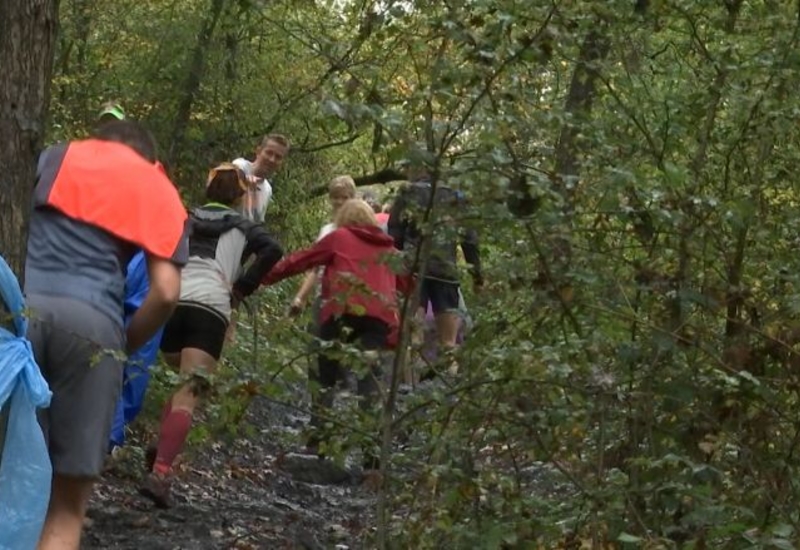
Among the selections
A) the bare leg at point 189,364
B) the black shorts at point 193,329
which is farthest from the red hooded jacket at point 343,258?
the bare leg at point 189,364

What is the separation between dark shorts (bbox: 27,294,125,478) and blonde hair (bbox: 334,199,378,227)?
470 cm

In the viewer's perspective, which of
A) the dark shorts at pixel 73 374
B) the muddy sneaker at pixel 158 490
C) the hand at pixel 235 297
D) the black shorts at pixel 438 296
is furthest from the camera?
the black shorts at pixel 438 296

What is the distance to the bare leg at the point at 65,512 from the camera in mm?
5477

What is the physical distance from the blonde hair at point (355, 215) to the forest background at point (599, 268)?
110 inches

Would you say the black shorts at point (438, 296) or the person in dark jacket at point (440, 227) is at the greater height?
the person in dark jacket at point (440, 227)

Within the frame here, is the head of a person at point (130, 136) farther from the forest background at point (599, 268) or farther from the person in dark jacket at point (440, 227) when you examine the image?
the person in dark jacket at point (440, 227)

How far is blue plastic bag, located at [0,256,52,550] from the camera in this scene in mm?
5195

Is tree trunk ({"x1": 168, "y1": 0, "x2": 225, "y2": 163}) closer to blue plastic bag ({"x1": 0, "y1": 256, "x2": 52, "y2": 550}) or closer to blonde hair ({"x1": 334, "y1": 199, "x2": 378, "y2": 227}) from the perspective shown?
blonde hair ({"x1": 334, "y1": 199, "x2": 378, "y2": 227})

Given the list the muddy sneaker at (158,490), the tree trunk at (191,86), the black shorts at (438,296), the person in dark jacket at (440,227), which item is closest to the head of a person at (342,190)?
the black shorts at (438,296)

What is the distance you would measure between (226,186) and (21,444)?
398 cm

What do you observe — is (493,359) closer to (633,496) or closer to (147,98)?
(633,496)

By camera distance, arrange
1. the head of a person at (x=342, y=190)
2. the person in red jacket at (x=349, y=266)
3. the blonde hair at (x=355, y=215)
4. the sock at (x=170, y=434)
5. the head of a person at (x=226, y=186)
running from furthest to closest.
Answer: the head of a person at (x=342, y=190)
the blonde hair at (x=355, y=215)
the head of a person at (x=226, y=186)
the person in red jacket at (x=349, y=266)
the sock at (x=170, y=434)

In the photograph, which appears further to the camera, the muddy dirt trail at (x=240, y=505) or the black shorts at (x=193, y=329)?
the black shorts at (x=193, y=329)

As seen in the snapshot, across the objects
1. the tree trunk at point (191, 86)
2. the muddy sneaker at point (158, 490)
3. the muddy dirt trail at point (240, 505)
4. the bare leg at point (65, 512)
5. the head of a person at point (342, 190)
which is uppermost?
the tree trunk at point (191, 86)
